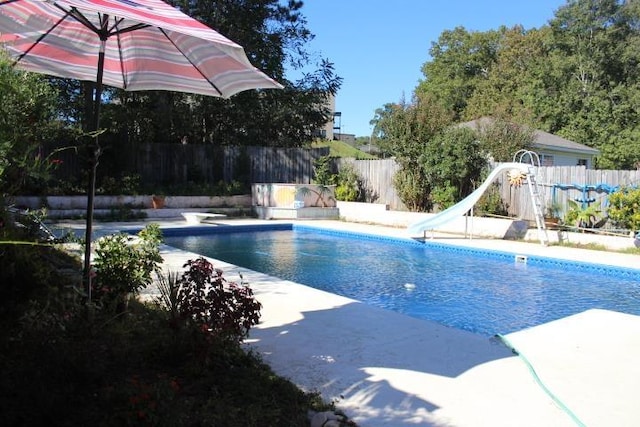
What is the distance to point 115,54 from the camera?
4887 millimetres

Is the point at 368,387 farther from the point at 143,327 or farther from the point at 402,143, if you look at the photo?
the point at 402,143

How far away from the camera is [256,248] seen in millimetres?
12109

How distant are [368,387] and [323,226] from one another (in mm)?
11513

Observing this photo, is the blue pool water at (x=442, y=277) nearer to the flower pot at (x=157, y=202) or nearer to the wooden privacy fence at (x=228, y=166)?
the flower pot at (x=157, y=202)

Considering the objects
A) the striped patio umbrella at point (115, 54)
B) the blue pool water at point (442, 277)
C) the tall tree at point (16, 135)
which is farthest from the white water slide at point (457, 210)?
the tall tree at point (16, 135)

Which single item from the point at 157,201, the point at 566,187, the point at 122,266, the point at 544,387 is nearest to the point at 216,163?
the point at 157,201

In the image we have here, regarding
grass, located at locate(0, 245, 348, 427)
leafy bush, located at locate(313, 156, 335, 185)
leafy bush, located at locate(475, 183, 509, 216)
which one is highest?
leafy bush, located at locate(313, 156, 335, 185)

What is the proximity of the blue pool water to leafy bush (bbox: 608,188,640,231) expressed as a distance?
102 inches

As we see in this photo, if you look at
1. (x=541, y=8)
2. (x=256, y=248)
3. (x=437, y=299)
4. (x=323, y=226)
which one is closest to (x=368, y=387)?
(x=437, y=299)

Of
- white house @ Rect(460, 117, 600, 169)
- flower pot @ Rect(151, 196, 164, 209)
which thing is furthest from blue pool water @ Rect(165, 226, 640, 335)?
white house @ Rect(460, 117, 600, 169)

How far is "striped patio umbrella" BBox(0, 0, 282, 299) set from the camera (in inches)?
154

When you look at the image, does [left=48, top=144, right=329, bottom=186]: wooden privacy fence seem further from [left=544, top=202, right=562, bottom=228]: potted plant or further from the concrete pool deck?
the concrete pool deck

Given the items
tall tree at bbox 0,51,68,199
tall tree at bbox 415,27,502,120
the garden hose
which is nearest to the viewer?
the garden hose

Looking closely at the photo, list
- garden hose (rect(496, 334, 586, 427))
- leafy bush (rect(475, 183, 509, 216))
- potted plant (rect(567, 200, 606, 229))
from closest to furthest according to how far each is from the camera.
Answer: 1. garden hose (rect(496, 334, 586, 427))
2. potted plant (rect(567, 200, 606, 229))
3. leafy bush (rect(475, 183, 509, 216))
